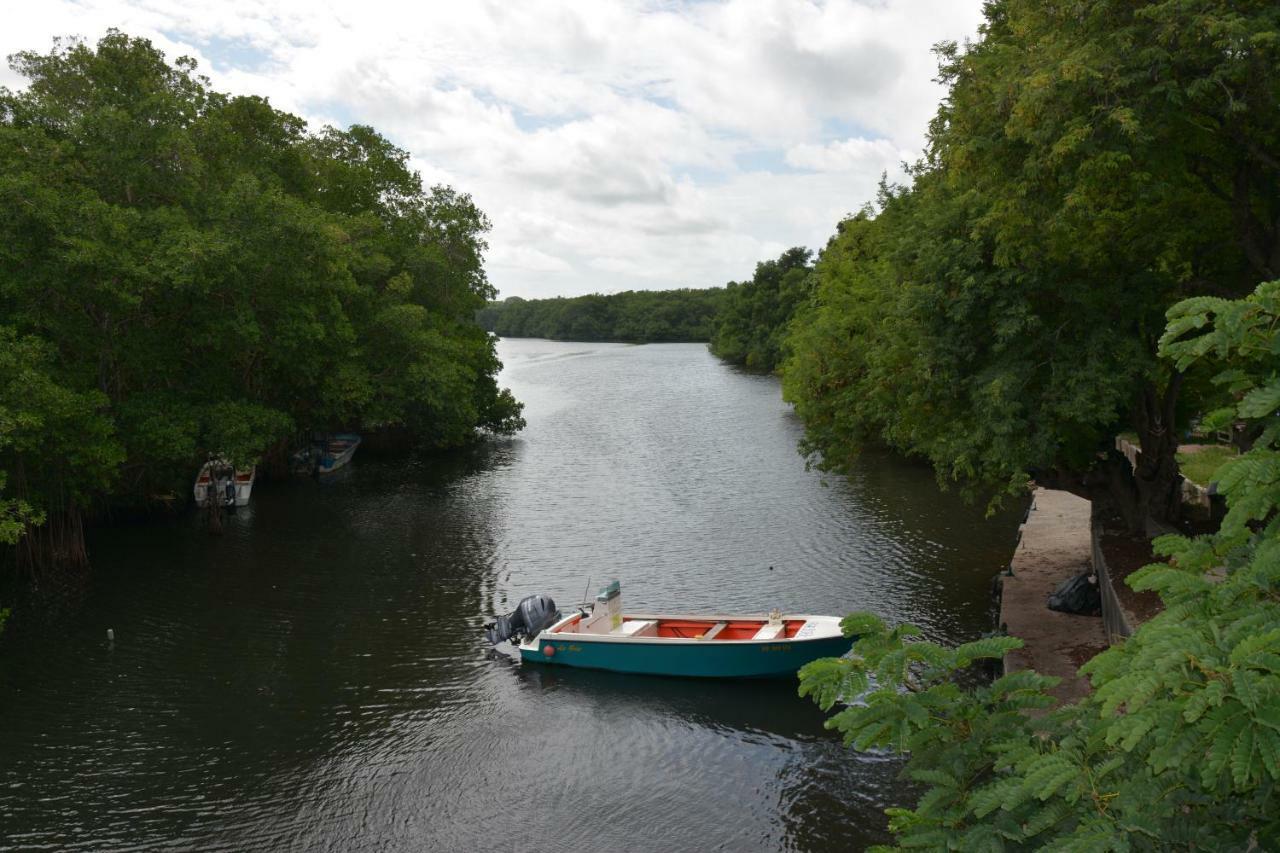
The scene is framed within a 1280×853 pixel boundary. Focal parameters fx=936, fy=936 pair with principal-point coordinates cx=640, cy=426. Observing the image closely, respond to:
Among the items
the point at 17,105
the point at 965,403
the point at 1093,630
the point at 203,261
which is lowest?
the point at 1093,630

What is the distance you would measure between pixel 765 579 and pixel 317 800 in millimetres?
14279

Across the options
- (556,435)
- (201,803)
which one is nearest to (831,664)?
(201,803)

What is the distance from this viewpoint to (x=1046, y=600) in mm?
20797

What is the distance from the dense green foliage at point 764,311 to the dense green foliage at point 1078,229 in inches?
2859

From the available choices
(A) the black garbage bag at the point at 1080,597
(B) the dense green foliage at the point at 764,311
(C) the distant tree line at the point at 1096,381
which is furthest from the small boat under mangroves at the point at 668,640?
(B) the dense green foliage at the point at 764,311

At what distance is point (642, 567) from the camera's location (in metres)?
27.7

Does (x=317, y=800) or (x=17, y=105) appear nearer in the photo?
(x=317, y=800)

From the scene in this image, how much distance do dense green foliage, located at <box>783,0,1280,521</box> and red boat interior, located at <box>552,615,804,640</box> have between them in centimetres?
521

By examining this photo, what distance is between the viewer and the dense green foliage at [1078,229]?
48.0 feet

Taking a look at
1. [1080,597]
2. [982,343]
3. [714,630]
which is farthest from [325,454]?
[1080,597]

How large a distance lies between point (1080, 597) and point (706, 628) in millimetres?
7899

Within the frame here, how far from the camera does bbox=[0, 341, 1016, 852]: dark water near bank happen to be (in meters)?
14.6

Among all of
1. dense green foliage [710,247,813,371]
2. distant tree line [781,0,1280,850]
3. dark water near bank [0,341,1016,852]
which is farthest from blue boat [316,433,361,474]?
dense green foliage [710,247,813,371]

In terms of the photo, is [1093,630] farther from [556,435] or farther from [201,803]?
[556,435]
